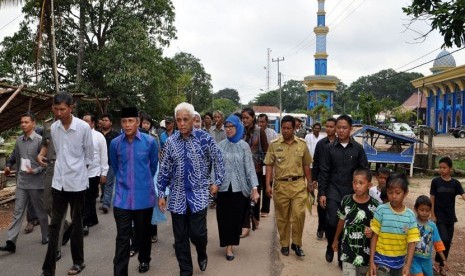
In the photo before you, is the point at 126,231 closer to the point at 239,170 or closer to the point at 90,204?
the point at 239,170

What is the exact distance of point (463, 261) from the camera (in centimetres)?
618

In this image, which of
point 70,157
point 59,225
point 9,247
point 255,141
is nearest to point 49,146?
point 70,157

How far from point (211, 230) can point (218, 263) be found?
169 centimetres

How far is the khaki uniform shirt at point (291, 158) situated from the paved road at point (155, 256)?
1.10 meters

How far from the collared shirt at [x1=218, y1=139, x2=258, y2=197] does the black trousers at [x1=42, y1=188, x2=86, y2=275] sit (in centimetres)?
173

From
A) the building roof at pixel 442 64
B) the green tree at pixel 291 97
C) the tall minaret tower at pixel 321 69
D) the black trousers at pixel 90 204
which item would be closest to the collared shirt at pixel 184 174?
the black trousers at pixel 90 204

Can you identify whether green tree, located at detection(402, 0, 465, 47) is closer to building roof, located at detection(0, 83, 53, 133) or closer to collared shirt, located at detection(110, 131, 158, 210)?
collared shirt, located at detection(110, 131, 158, 210)

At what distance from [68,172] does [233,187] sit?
197 centimetres

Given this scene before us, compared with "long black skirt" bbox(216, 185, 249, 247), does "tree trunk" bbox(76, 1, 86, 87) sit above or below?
above

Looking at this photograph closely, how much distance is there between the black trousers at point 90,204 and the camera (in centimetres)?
672

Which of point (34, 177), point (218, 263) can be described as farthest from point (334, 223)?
point (34, 177)

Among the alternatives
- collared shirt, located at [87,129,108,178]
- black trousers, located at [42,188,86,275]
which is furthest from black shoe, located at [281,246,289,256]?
collared shirt, located at [87,129,108,178]

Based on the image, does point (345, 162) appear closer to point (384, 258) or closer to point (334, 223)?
point (334, 223)

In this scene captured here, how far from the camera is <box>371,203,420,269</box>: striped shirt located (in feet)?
11.9
